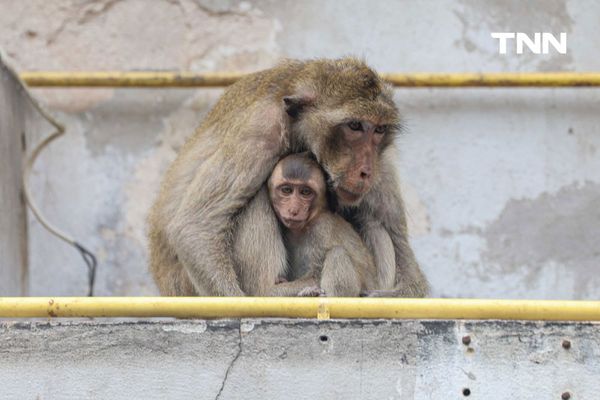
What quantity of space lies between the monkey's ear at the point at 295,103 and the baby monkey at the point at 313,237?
203 mm

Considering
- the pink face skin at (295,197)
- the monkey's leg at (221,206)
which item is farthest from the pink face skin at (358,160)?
the monkey's leg at (221,206)

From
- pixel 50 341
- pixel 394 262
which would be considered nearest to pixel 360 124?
pixel 394 262

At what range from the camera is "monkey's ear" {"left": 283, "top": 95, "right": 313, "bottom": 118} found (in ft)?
20.4

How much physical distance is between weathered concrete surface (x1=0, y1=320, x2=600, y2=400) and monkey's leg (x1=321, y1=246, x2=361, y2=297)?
4.17 feet

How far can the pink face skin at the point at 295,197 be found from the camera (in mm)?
6055

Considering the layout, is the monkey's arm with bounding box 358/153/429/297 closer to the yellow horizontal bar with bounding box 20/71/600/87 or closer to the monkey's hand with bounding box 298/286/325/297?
the monkey's hand with bounding box 298/286/325/297

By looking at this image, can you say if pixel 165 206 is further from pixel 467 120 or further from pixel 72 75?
pixel 467 120

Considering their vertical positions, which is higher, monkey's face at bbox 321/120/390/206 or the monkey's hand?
monkey's face at bbox 321/120/390/206

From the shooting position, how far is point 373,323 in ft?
15.6

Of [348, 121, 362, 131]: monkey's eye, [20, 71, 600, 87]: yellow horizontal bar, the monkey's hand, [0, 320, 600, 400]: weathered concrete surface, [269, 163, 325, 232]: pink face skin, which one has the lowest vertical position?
[0, 320, 600, 400]: weathered concrete surface

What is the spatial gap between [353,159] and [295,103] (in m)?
0.39

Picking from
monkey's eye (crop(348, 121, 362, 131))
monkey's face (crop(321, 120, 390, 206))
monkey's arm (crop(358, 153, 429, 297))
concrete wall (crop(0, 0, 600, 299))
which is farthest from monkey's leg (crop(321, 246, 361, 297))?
concrete wall (crop(0, 0, 600, 299))

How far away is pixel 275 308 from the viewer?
4676 millimetres

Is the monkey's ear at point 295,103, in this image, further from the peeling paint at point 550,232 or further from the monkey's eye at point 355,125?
the peeling paint at point 550,232
